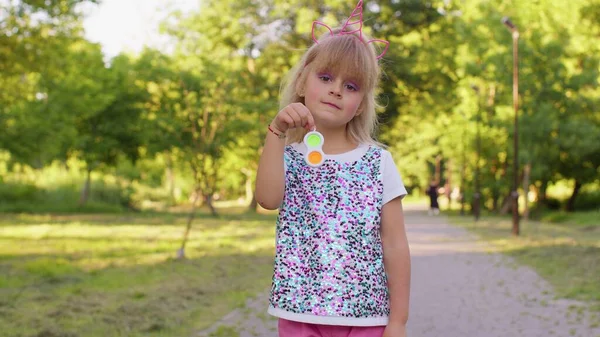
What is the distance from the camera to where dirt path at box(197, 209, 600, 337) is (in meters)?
8.83

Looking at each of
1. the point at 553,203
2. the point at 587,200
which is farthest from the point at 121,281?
the point at 553,203

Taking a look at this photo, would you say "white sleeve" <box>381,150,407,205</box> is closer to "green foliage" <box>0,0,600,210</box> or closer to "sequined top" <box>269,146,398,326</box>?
"sequined top" <box>269,146,398,326</box>

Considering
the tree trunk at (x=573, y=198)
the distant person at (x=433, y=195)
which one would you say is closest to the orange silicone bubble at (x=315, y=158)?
the distant person at (x=433, y=195)

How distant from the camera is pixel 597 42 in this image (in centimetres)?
3566

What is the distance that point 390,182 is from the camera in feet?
10.8

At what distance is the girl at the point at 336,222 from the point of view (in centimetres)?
316

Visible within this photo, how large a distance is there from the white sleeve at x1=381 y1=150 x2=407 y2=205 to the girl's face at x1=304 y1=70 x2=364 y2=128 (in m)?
0.22

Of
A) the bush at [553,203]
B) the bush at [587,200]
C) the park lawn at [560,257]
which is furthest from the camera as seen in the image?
the bush at [553,203]

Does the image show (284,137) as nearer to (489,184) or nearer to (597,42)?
(597,42)

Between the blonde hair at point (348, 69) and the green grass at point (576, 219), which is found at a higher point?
the blonde hair at point (348, 69)

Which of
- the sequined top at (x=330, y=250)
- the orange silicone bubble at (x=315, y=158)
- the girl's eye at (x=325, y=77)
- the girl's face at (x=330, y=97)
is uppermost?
the girl's eye at (x=325, y=77)

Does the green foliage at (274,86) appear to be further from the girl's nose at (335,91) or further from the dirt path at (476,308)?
the girl's nose at (335,91)

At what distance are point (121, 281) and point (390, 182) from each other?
30.5ft

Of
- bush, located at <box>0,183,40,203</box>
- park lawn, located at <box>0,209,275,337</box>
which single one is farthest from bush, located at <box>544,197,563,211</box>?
park lawn, located at <box>0,209,275,337</box>
